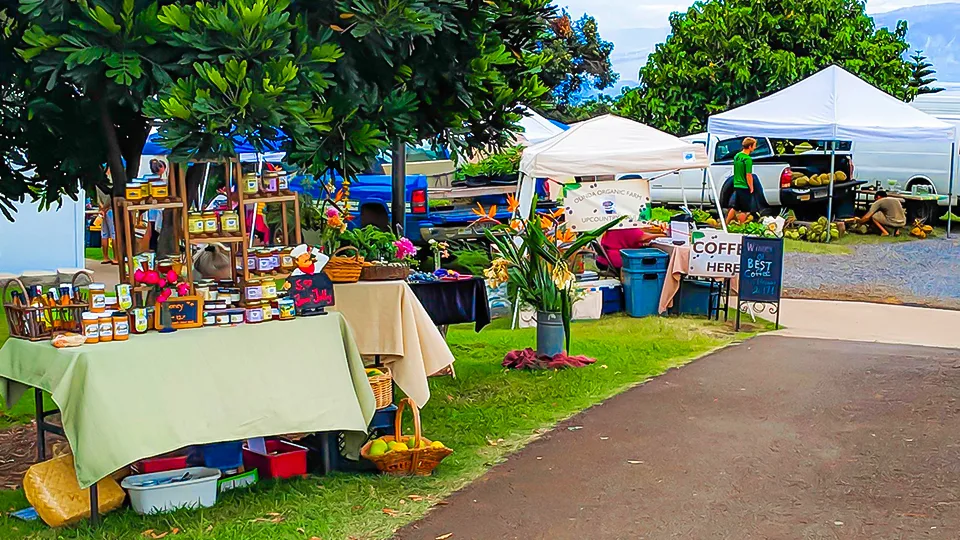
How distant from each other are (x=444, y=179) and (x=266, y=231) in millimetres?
9694

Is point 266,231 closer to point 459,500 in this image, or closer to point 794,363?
point 459,500

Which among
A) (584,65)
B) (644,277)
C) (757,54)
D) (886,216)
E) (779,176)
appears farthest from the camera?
(584,65)

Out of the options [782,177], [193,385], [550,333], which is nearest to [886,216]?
[782,177]

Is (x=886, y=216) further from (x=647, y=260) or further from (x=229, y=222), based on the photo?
(x=229, y=222)

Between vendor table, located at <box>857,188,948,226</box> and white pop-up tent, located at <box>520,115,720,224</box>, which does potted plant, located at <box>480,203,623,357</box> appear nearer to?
white pop-up tent, located at <box>520,115,720,224</box>

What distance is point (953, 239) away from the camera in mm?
18750

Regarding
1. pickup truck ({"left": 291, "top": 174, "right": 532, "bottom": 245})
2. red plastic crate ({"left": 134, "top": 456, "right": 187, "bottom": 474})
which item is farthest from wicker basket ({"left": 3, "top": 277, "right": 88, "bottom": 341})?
pickup truck ({"left": 291, "top": 174, "right": 532, "bottom": 245})

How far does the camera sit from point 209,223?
18.5 ft

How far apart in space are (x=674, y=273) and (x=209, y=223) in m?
7.17

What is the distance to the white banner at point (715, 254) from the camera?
1135cm

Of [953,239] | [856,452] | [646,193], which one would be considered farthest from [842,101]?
[856,452]

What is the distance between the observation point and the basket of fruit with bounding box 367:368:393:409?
644 centimetres

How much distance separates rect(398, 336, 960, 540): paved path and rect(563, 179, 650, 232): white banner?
3.64 meters

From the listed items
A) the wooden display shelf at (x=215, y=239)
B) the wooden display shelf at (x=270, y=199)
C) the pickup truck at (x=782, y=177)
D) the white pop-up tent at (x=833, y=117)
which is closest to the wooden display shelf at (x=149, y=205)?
the wooden display shelf at (x=215, y=239)
